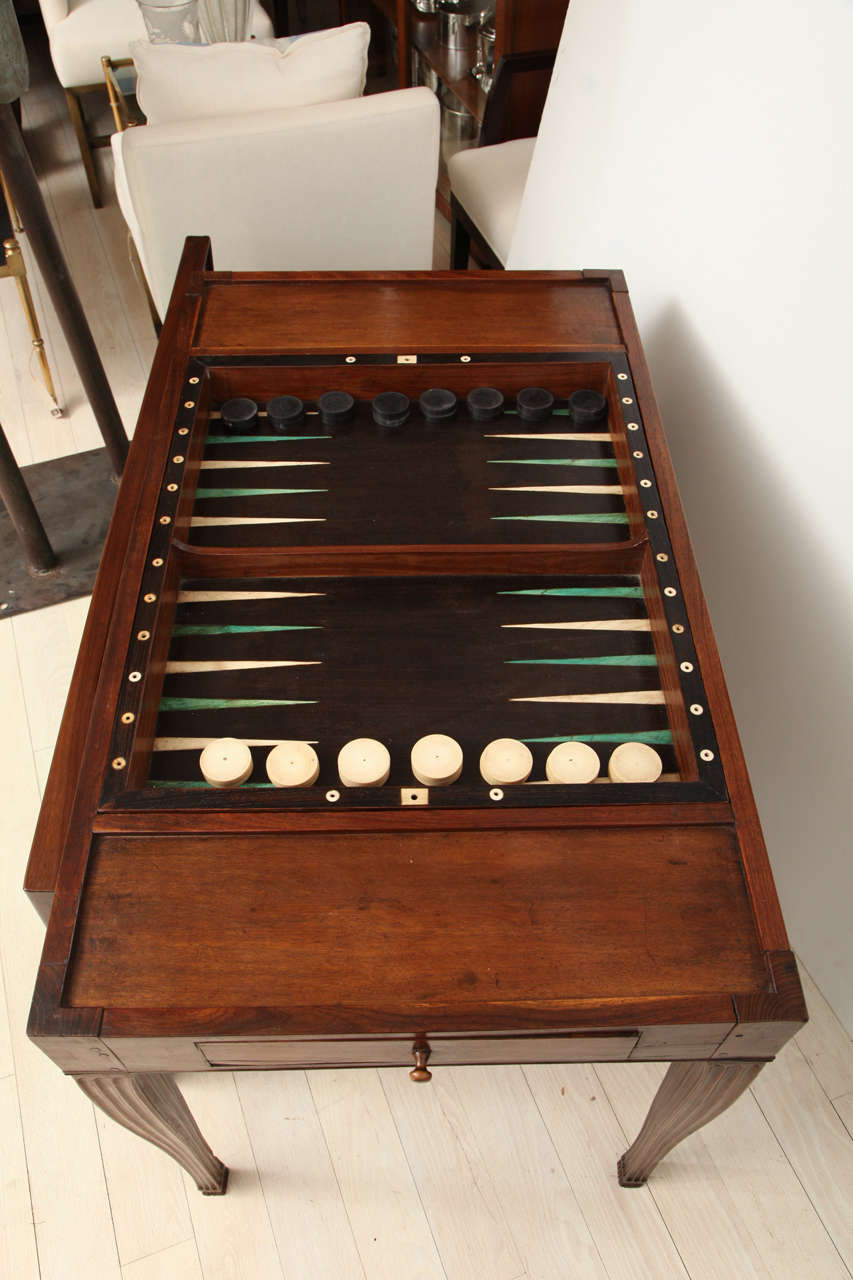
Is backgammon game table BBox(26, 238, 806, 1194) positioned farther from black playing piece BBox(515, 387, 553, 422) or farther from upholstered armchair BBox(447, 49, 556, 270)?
upholstered armchair BBox(447, 49, 556, 270)

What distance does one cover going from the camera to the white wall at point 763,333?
1526mm

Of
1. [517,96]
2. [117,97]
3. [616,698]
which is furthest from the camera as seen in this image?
[117,97]

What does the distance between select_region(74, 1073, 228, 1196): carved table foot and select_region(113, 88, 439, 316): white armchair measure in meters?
2.19

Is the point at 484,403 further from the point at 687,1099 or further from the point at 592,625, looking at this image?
the point at 687,1099

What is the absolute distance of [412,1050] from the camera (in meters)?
1.18

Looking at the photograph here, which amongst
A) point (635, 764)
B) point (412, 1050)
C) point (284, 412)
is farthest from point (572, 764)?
point (284, 412)

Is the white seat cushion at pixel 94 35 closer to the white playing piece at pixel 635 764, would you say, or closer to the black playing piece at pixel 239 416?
the black playing piece at pixel 239 416

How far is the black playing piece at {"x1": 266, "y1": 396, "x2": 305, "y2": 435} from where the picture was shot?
1.76 m

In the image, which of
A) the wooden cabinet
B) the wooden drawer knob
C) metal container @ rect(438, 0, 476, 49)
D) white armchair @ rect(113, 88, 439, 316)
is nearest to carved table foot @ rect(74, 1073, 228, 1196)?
the wooden drawer knob

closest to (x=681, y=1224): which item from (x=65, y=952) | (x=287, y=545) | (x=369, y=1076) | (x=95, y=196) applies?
(x=369, y=1076)

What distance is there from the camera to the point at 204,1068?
47.0 inches

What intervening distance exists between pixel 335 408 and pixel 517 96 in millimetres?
2052

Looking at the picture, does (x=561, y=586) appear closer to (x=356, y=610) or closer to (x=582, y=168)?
(x=356, y=610)

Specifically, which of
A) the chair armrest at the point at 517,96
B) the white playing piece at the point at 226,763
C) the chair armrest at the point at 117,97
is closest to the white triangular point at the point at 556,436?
the white playing piece at the point at 226,763
